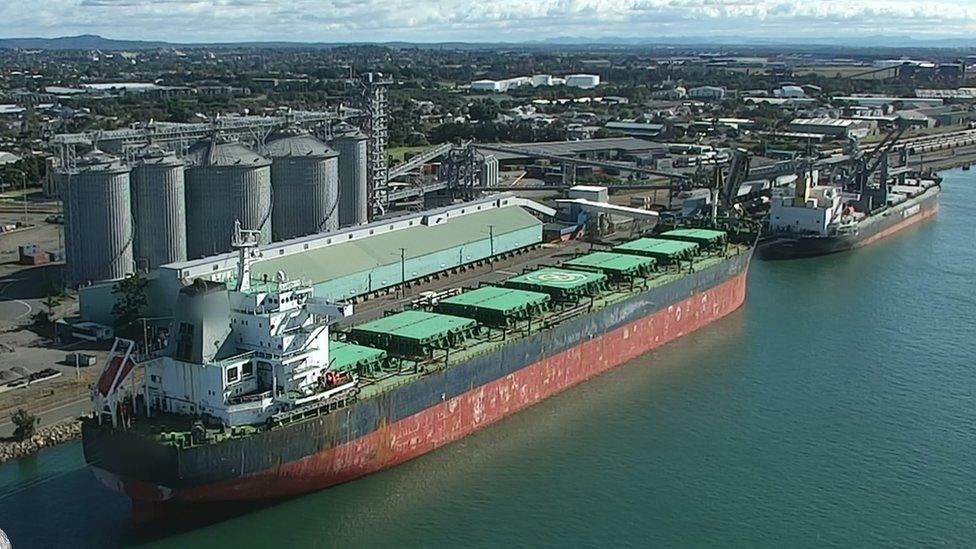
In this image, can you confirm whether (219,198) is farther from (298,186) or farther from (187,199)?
(298,186)

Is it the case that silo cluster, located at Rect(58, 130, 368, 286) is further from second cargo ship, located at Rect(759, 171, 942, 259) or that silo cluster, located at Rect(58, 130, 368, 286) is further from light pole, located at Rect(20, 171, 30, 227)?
second cargo ship, located at Rect(759, 171, 942, 259)

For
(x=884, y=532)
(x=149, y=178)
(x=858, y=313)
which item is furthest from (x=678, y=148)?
(x=884, y=532)

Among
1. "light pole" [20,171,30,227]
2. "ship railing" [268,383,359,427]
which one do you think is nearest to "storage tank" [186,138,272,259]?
"light pole" [20,171,30,227]

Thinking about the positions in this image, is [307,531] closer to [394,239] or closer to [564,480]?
[564,480]

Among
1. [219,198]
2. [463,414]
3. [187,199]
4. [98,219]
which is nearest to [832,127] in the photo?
[219,198]

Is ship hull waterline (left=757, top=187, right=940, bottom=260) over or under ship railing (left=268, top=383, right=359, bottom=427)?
under

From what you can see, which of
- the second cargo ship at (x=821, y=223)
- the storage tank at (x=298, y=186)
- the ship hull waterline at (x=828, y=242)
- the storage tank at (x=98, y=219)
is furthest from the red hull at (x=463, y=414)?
the storage tank at (x=98, y=219)

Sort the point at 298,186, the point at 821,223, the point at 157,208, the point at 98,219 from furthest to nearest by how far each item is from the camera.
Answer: the point at 821,223 < the point at 298,186 < the point at 157,208 < the point at 98,219

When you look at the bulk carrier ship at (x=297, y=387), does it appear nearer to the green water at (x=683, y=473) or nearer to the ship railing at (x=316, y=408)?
the ship railing at (x=316, y=408)
